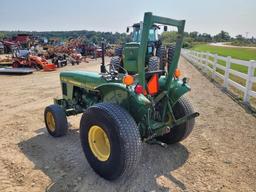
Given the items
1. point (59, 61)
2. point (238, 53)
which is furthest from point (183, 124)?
point (238, 53)

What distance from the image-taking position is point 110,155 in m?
3.29

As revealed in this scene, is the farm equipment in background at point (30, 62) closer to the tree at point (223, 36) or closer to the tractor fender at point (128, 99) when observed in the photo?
the tractor fender at point (128, 99)

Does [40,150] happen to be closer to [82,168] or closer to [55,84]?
[82,168]

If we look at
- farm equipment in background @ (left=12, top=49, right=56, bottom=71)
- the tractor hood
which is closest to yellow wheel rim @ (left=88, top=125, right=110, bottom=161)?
the tractor hood

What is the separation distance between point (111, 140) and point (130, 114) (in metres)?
0.53

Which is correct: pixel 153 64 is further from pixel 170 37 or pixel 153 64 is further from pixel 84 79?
pixel 170 37

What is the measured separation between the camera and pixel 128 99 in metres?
3.48

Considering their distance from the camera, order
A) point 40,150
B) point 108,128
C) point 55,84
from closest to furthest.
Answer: point 108,128, point 40,150, point 55,84

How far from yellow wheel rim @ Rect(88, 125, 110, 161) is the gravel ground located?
298mm

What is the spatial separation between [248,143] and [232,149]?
0.46 metres

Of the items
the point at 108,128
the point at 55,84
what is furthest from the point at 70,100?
the point at 55,84

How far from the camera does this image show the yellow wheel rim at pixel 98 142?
3.57 metres

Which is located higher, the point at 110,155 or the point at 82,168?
the point at 110,155

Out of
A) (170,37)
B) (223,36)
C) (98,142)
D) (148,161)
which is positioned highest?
(223,36)
